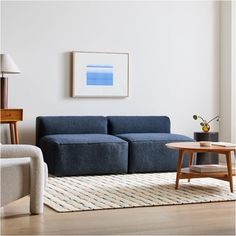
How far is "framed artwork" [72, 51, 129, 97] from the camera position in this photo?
260 inches

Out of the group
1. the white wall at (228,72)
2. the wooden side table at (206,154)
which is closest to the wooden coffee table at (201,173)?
the wooden side table at (206,154)

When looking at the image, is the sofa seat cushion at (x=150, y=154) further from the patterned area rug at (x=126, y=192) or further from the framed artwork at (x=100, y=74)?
the framed artwork at (x=100, y=74)

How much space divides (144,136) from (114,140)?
420 mm

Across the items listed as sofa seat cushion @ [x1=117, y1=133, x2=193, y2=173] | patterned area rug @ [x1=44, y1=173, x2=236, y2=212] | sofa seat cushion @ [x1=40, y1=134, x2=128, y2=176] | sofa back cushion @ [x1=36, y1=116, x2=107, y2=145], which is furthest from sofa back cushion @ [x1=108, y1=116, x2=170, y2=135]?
patterned area rug @ [x1=44, y1=173, x2=236, y2=212]

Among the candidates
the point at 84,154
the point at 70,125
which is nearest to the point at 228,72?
the point at 70,125

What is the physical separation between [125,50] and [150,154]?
156 cm

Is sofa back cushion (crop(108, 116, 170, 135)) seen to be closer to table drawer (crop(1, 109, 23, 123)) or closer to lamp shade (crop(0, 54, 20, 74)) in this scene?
table drawer (crop(1, 109, 23, 123))

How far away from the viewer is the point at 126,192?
4.60m

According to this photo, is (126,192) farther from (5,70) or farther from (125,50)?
(125,50)

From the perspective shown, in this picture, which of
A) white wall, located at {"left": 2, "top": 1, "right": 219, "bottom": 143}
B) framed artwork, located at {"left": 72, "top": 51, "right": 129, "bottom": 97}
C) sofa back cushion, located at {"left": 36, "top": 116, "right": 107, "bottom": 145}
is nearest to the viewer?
sofa back cushion, located at {"left": 36, "top": 116, "right": 107, "bottom": 145}

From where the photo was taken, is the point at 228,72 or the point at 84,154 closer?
the point at 84,154

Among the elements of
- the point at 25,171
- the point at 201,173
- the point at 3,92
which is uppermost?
the point at 3,92

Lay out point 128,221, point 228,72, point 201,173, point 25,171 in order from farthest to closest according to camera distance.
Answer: point 228,72 → point 201,173 → point 25,171 → point 128,221

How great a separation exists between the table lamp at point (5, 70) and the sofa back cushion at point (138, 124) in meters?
1.29
